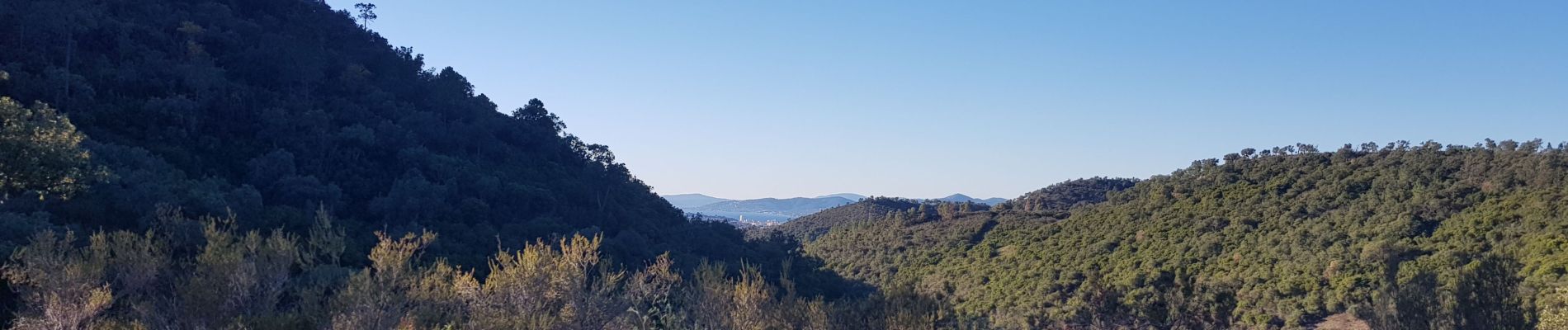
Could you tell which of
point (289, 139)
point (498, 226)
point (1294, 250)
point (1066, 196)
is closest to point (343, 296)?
point (498, 226)

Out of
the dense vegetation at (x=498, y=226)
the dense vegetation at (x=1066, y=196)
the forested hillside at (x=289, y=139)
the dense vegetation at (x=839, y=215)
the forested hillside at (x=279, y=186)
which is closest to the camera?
the forested hillside at (x=279, y=186)

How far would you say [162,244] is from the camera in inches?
709

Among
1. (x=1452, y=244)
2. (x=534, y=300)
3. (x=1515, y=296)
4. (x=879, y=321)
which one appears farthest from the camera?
(x=1452, y=244)

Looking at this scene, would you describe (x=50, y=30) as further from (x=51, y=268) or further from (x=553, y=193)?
(x=51, y=268)

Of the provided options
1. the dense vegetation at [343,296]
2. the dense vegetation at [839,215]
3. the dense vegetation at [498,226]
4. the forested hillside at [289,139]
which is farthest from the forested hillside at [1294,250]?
the dense vegetation at [839,215]

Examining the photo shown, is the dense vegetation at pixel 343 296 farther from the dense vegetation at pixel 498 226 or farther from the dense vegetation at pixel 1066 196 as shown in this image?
A: the dense vegetation at pixel 1066 196

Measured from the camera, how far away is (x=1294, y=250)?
3644 centimetres

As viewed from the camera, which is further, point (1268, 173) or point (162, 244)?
point (1268, 173)

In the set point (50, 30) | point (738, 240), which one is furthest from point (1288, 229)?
point (50, 30)

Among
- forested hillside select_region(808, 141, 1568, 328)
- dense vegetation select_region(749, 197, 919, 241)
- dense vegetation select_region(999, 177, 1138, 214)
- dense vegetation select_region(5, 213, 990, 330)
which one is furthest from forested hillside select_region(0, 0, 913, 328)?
dense vegetation select_region(749, 197, 919, 241)

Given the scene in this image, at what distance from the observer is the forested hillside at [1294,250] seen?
24.2m

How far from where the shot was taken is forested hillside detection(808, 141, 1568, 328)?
2420 cm

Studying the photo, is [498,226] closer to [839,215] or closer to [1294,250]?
[1294,250]

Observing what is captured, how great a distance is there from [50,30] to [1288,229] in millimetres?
55118
